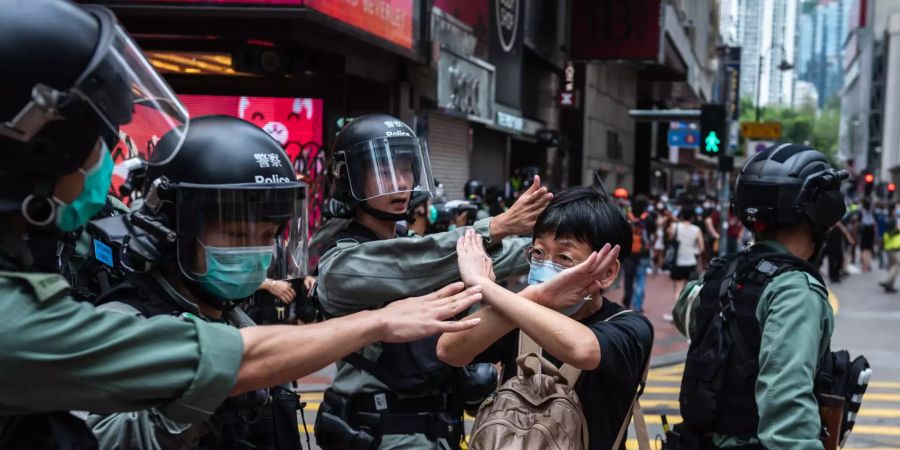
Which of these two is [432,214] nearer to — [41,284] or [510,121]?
[41,284]

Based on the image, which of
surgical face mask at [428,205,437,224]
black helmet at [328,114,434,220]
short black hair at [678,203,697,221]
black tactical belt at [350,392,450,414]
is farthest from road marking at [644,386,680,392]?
black tactical belt at [350,392,450,414]

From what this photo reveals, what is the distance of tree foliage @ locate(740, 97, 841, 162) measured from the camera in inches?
5468

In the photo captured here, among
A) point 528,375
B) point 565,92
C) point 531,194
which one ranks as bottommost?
point 528,375

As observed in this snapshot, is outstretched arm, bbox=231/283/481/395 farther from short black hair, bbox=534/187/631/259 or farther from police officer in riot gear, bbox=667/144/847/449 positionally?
police officer in riot gear, bbox=667/144/847/449

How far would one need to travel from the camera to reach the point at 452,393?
3633 millimetres

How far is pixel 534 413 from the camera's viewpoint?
2.63 metres

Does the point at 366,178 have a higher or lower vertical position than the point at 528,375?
higher

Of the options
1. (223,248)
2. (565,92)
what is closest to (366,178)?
(223,248)

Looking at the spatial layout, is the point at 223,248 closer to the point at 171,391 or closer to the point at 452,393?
the point at 171,391

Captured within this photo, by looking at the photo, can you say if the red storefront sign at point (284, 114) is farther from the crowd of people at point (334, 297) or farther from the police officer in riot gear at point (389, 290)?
the police officer in riot gear at point (389, 290)

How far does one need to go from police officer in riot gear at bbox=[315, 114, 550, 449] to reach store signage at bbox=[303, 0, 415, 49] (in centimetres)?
744

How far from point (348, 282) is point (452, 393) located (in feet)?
1.94

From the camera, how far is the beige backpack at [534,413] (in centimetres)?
259

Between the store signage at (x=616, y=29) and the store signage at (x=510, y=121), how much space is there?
13.3ft
